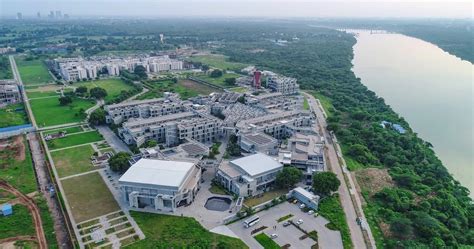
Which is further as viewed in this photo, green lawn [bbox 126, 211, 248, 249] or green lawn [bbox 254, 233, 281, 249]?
green lawn [bbox 254, 233, 281, 249]

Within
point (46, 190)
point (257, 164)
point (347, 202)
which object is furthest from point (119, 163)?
point (347, 202)

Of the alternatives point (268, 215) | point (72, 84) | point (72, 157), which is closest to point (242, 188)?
point (268, 215)

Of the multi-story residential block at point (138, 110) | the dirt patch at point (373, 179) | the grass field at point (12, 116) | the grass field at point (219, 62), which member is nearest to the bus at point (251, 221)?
the dirt patch at point (373, 179)

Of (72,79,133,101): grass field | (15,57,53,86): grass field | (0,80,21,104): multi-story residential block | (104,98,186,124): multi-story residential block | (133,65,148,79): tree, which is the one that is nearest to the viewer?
(104,98,186,124): multi-story residential block

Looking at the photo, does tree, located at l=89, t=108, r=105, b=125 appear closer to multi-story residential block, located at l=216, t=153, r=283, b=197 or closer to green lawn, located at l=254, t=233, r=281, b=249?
multi-story residential block, located at l=216, t=153, r=283, b=197

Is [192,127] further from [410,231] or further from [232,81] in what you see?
[232,81]

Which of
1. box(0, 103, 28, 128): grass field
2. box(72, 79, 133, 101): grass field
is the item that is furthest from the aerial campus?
box(72, 79, 133, 101): grass field

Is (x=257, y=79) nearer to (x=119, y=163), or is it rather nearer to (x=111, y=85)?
(x=111, y=85)

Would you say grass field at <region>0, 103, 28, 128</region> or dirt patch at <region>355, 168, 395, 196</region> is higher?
grass field at <region>0, 103, 28, 128</region>
